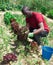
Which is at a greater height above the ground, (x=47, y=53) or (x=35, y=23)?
(x=35, y=23)

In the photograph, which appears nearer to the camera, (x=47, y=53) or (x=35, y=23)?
(x=47, y=53)

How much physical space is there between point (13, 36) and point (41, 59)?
1.78 m

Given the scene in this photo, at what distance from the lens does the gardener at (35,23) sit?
7.02 meters

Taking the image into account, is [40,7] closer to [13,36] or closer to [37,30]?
[13,36]

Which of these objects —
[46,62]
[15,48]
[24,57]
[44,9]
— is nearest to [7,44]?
[15,48]

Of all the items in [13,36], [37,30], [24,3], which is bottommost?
[24,3]

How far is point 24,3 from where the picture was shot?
14.7 metres

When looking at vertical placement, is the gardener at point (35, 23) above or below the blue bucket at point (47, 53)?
above

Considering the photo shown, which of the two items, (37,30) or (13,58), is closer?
(13,58)

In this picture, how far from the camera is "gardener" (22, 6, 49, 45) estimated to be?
276 inches

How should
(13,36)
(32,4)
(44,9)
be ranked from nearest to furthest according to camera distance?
1. (13,36)
2. (44,9)
3. (32,4)

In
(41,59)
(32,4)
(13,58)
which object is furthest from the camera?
(32,4)

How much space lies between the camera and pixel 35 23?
290 inches

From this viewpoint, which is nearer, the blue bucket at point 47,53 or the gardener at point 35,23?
the blue bucket at point 47,53
